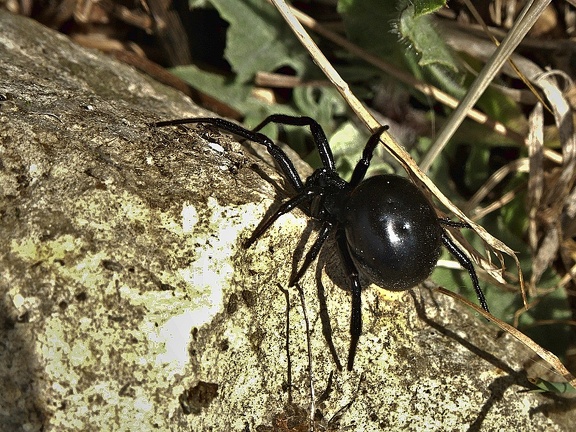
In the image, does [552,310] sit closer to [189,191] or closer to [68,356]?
[189,191]

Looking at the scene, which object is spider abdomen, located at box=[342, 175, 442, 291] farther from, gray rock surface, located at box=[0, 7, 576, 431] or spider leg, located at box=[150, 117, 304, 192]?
spider leg, located at box=[150, 117, 304, 192]

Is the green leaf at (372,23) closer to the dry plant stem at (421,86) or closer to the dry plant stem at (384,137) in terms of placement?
the dry plant stem at (421,86)

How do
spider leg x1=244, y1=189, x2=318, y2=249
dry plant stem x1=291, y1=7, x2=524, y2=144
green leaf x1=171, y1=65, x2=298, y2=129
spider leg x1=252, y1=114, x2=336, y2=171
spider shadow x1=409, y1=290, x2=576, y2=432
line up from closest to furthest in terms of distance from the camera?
spider leg x1=244, y1=189, x2=318, y2=249 < spider shadow x1=409, y1=290, x2=576, y2=432 < spider leg x1=252, y1=114, x2=336, y2=171 < dry plant stem x1=291, y1=7, x2=524, y2=144 < green leaf x1=171, y1=65, x2=298, y2=129

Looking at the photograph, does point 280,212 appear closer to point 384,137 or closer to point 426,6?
point 384,137

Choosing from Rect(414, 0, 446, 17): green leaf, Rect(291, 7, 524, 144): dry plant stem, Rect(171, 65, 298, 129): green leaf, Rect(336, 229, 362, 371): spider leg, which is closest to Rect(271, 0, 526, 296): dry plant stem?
Rect(414, 0, 446, 17): green leaf

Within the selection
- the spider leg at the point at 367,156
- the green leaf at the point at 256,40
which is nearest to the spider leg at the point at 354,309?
the spider leg at the point at 367,156

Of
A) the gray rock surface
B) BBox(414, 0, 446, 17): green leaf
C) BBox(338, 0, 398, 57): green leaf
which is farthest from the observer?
BBox(338, 0, 398, 57): green leaf
